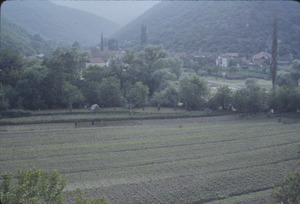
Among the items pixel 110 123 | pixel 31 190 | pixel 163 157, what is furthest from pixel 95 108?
pixel 31 190

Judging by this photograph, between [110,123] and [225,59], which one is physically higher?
[225,59]

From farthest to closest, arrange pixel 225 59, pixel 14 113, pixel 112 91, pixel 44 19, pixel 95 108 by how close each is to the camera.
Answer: pixel 44 19
pixel 225 59
pixel 112 91
pixel 95 108
pixel 14 113

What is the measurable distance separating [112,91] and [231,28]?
84097mm

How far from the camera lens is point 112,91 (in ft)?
147

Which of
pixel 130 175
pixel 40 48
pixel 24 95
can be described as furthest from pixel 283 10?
pixel 130 175

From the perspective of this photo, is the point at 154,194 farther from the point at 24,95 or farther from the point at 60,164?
the point at 24,95

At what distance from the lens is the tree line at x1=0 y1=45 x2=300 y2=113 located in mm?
41469

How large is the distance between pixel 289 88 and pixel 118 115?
2618 cm

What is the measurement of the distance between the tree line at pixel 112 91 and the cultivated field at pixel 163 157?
6094 millimetres

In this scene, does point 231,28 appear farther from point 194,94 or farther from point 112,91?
point 112,91

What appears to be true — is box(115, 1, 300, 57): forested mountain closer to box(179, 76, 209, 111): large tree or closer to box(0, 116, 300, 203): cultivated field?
box(179, 76, 209, 111): large tree

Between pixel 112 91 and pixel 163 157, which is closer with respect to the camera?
pixel 163 157

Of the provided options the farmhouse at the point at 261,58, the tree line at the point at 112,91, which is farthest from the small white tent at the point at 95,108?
the farmhouse at the point at 261,58

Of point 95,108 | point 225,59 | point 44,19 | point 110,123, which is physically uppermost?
point 44,19
